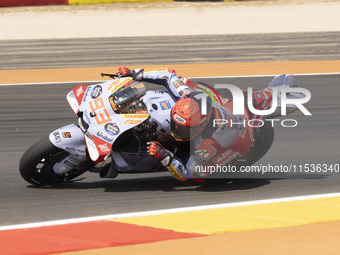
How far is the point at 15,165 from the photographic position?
830 cm

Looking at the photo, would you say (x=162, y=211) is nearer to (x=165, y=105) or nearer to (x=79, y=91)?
(x=165, y=105)

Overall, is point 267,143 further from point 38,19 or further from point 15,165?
point 38,19

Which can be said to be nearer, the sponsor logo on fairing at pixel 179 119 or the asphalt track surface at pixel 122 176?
the sponsor logo on fairing at pixel 179 119

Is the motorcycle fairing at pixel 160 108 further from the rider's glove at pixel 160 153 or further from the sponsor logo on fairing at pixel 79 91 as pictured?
the sponsor logo on fairing at pixel 79 91

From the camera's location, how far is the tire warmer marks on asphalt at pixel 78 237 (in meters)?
5.48

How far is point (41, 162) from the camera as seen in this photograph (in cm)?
702

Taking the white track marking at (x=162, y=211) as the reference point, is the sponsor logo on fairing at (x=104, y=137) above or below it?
above

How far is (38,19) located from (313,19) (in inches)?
365

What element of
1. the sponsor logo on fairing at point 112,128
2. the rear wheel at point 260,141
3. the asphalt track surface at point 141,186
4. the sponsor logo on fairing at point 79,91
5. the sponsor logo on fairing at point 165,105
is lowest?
the asphalt track surface at point 141,186

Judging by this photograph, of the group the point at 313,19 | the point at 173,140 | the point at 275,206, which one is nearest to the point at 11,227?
the point at 173,140

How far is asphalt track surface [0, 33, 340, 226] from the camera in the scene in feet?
22.3

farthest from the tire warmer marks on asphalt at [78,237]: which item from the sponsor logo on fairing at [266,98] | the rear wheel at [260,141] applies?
the rear wheel at [260,141]

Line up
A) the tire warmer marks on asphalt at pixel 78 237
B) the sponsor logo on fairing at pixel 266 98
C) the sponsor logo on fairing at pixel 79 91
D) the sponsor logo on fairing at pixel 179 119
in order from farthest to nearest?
the sponsor logo on fairing at pixel 266 98 < the sponsor logo on fairing at pixel 79 91 < the sponsor logo on fairing at pixel 179 119 < the tire warmer marks on asphalt at pixel 78 237

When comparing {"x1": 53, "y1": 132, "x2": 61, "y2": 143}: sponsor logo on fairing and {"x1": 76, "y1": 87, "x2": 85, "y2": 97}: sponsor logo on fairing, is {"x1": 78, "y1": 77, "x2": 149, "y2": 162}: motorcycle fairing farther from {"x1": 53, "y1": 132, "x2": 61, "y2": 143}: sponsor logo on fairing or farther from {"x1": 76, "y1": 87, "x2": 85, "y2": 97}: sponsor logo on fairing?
{"x1": 53, "y1": 132, "x2": 61, "y2": 143}: sponsor logo on fairing
